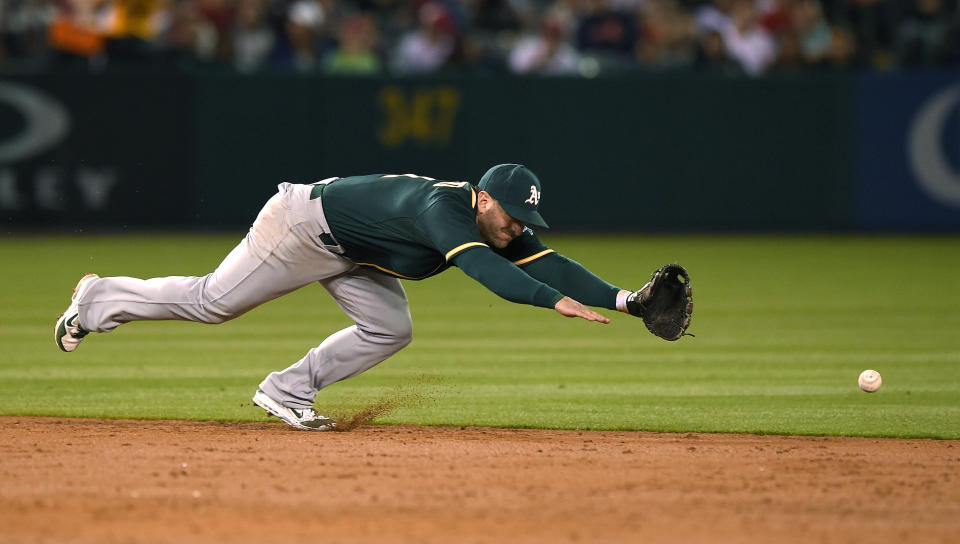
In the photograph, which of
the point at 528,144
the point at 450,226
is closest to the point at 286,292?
the point at 450,226

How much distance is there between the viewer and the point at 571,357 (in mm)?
10742

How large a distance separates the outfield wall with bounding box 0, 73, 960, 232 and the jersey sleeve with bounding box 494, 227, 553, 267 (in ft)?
38.7

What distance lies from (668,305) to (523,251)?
807 mm

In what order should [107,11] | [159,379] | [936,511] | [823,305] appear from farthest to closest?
[107,11] < [823,305] < [159,379] < [936,511]

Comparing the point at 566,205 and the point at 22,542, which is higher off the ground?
the point at 566,205

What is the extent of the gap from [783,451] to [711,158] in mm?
12739

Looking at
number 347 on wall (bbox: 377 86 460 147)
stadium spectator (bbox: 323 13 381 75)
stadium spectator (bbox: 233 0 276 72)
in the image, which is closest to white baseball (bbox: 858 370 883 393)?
number 347 on wall (bbox: 377 86 460 147)

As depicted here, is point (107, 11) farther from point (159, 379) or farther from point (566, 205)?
point (159, 379)

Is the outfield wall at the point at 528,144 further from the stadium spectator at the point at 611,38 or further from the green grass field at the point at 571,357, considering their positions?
the green grass field at the point at 571,357

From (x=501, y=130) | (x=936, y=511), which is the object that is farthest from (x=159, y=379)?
(x=501, y=130)

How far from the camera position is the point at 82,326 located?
755 centimetres

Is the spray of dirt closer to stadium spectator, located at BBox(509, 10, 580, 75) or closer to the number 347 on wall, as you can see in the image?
the number 347 on wall

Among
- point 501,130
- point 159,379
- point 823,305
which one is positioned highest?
point 501,130

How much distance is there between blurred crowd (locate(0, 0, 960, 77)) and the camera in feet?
61.9
